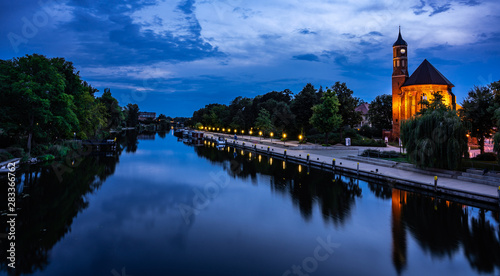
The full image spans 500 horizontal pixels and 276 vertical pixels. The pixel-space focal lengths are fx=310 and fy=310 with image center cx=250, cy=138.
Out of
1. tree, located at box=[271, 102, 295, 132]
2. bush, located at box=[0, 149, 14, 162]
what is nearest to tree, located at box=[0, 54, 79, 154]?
bush, located at box=[0, 149, 14, 162]

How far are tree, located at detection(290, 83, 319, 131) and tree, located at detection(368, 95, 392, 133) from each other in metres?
19.7

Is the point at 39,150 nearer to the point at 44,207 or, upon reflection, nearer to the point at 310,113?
the point at 44,207

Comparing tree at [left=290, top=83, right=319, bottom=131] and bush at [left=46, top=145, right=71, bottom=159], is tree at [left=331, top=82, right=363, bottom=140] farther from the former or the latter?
bush at [left=46, top=145, right=71, bottom=159]

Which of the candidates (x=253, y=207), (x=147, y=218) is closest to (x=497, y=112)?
(x=253, y=207)

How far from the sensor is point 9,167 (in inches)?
1072

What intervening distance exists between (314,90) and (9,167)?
48714 mm

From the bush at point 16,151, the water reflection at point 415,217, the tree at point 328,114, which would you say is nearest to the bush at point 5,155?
the bush at point 16,151

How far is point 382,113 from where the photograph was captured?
231 ft

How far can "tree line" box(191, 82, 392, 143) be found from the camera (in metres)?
49.8

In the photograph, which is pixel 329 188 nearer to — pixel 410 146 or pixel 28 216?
pixel 410 146

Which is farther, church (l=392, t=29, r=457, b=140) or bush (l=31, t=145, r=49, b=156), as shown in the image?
church (l=392, t=29, r=457, b=140)

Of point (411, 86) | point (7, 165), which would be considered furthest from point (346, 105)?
point (7, 165)

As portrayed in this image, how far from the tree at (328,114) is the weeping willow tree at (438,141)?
73.3ft

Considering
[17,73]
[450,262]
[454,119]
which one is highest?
[17,73]
